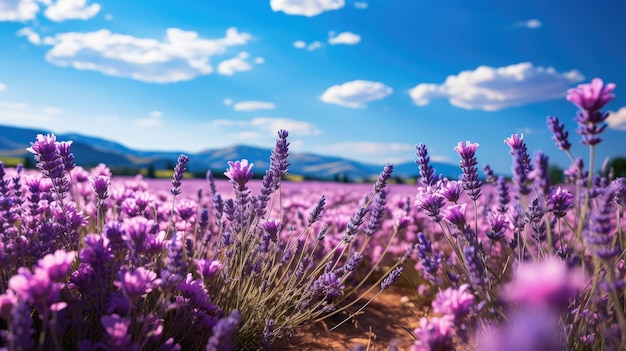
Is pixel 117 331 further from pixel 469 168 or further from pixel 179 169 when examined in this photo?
pixel 469 168

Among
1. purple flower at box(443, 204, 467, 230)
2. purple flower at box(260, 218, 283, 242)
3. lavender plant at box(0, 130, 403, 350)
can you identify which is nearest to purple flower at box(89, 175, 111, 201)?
lavender plant at box(0, 130, 403, 350)

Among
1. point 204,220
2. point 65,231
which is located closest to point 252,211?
point 204,220

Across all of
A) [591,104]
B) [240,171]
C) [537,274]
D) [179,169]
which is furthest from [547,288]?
[179,169]

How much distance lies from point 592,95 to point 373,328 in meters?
2.50

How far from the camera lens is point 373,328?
3.52 m

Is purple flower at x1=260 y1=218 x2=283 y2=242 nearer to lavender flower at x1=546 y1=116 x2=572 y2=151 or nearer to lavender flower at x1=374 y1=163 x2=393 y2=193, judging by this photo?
lavender flower at x1=374 y1=163 x2=393 y2=193

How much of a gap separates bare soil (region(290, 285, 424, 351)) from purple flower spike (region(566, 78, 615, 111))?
1.41 meters

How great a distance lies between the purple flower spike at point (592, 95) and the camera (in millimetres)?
1478

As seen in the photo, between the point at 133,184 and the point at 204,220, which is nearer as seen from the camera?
the point at 204,220

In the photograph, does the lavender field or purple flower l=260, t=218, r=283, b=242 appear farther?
purple flower l=260, t=218, r=283, b=242

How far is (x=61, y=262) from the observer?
1.47 metres

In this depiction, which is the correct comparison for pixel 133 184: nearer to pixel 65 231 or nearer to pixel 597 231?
pixel 65 231

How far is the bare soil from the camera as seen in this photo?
3.00 metres

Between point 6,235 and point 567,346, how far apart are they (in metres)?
2.40
